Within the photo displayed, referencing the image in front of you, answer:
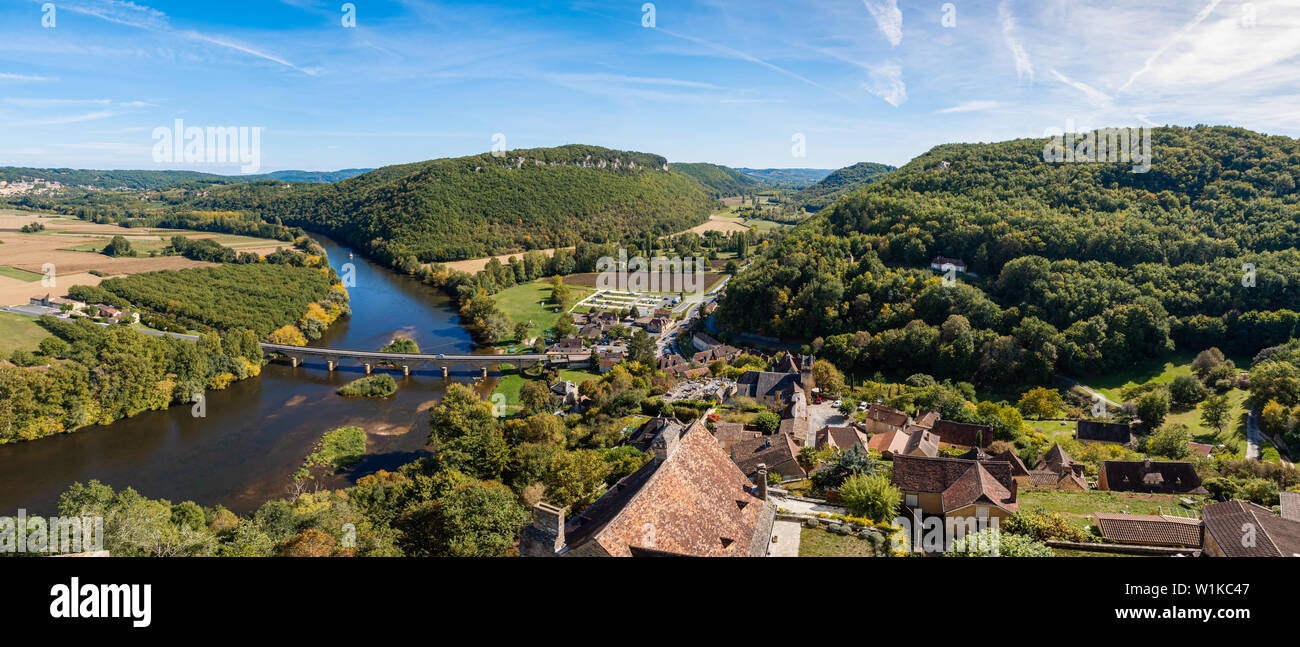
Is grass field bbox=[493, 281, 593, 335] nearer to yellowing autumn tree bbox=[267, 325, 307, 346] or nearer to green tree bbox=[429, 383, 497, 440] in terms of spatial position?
yellowing autumn tree bbox=[267, 325, 307, 346]

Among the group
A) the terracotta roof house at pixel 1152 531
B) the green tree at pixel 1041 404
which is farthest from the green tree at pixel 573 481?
the green tree at pixel 1041 404

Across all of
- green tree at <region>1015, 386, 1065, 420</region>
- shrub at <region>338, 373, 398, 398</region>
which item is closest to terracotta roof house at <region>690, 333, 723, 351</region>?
green tree at <region>1015, 386, 1065, 420</region>

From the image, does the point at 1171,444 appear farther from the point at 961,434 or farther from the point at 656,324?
the point at 656,324

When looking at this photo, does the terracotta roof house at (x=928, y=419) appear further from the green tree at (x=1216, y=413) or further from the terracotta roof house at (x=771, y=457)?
the green tree at (x=1216, y=413)
